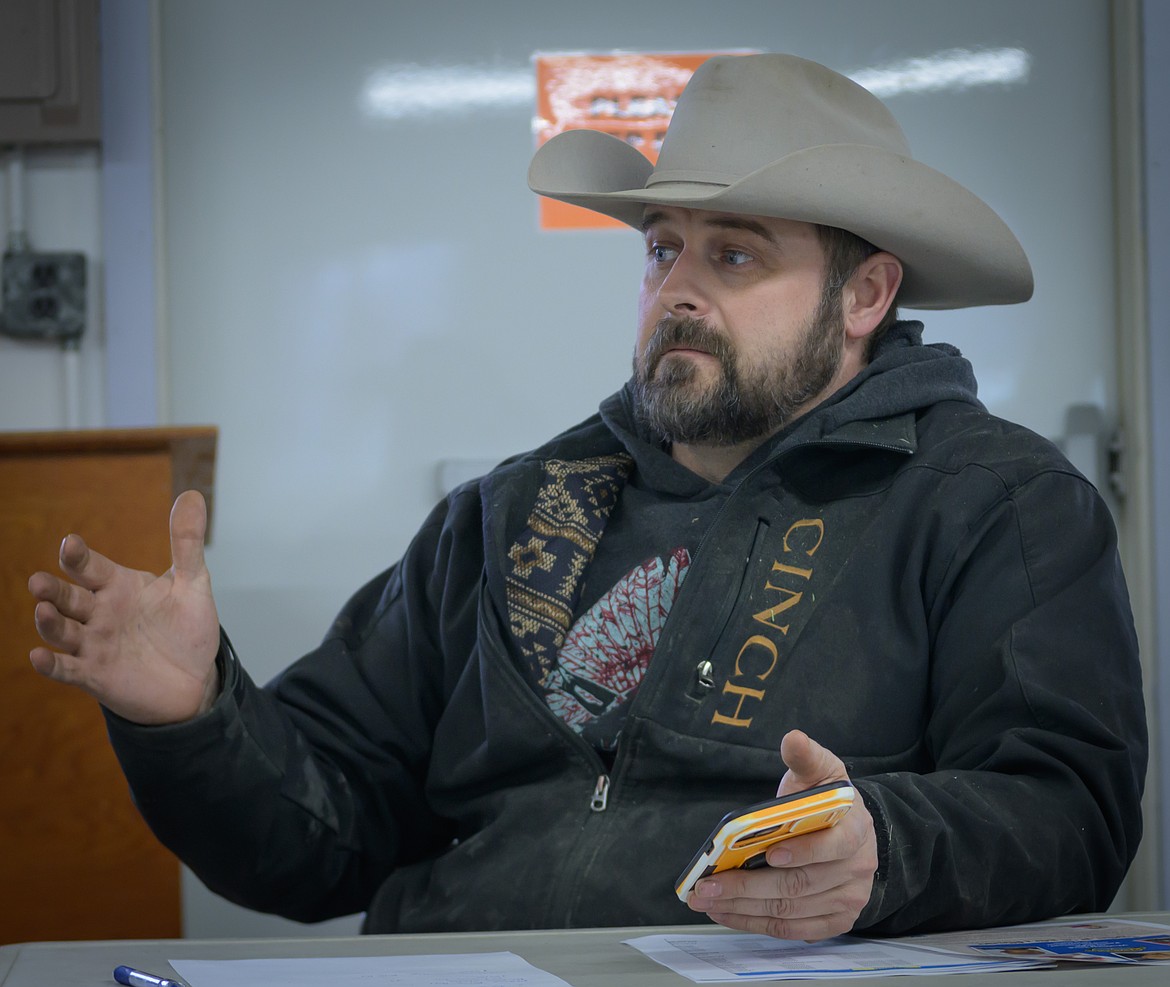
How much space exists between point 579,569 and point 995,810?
1.95 feet

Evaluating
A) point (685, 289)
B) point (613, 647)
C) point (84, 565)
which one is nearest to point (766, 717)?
point (613, 647)

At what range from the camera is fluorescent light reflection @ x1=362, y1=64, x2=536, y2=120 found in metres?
2.71

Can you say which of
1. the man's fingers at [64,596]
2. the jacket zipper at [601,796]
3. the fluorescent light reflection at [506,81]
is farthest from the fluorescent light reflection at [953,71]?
the man's fingers at [64,596]

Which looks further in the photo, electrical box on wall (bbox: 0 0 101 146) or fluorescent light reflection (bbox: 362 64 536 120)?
fluorescent light reflection (bbox: 362 64 536 120)

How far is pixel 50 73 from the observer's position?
8.52 ft

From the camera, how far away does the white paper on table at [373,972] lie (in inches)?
35.6

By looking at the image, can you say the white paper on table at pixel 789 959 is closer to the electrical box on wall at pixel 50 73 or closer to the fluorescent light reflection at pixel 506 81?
the fluorescent light reflection at pixel 506 81

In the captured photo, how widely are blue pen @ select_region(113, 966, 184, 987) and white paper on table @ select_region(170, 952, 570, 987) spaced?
3 cm

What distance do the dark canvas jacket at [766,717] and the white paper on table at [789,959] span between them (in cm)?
10

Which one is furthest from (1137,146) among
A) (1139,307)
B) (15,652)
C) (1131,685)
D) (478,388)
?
(15,652)

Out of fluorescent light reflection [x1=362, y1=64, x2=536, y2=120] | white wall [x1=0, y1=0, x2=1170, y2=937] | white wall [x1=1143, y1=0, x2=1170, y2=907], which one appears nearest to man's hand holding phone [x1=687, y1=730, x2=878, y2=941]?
white wall [x1=0, y1=0, x2=1170, y2=937]

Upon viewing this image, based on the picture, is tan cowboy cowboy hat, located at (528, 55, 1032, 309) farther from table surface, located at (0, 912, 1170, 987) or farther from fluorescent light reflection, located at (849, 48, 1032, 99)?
fluorescent light reflection, located at (849, 48, 1032, 99)

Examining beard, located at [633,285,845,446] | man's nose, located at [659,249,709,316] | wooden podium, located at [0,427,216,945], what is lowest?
wooden podium, located at [0,427,216,945]

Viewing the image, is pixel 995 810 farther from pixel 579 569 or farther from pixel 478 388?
pixel 478 388
